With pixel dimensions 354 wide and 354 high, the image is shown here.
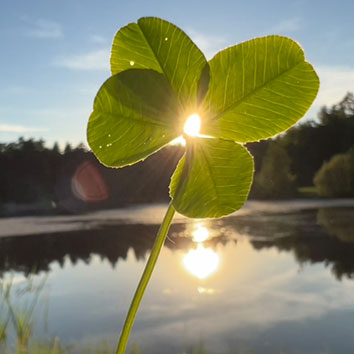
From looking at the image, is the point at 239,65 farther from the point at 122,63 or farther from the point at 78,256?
the point at 78,256

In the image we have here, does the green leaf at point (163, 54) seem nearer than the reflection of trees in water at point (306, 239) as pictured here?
Yes

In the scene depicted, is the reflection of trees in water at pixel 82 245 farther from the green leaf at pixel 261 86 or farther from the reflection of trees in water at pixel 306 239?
the green leaf at pixel 261 86

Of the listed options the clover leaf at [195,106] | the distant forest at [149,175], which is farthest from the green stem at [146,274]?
the distant forest at [149,175]

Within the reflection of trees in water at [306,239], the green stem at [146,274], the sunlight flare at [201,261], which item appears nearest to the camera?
the green stem at [146,274]

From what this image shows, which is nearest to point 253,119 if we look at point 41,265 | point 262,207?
point 41,265

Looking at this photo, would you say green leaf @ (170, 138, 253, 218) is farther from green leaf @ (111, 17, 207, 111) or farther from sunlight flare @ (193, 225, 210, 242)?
sunlight flare @ (193, 225, 210, 242)

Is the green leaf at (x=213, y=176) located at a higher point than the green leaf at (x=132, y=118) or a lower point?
lower

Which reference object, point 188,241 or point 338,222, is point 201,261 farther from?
point 338,222
